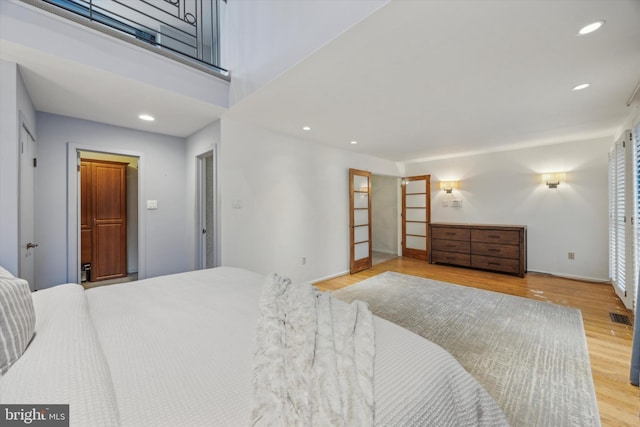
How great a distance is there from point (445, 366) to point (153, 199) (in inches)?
156

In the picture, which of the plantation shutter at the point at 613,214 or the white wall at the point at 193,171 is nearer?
the white wall at the point at 193,171

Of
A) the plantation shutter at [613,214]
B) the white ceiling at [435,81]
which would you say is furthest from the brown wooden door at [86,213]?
the plantation shutter at [613,214]

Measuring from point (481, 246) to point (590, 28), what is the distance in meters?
3.86

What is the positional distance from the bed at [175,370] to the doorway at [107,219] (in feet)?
11.5

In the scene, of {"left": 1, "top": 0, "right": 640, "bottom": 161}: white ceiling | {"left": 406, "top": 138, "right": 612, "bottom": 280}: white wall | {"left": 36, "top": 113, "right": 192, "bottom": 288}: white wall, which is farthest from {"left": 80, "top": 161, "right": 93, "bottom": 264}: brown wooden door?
{"left": 406, "top": 138, "right": 612, "bottom": 280}: white wall

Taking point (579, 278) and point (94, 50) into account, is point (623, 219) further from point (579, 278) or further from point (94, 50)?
point (94, 50)

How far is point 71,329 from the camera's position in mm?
978

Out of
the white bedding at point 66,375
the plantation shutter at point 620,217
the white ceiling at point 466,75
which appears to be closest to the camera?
the white bedding at point 66,375

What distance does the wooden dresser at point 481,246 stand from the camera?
172 inches

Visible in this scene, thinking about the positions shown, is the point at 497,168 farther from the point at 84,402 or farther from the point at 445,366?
the point at 84,402

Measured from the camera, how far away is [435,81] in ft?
7.22

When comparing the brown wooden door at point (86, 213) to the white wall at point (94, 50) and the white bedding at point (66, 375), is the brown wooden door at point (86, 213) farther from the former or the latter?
the white bedding at point (66, 375)

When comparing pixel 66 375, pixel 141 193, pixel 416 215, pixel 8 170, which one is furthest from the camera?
pixel 416 215

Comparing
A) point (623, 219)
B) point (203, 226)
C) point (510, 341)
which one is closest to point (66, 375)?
point (510, 341)
